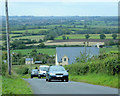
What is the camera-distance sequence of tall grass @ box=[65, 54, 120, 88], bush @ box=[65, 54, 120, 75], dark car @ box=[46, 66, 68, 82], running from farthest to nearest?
dark car @ box=[46, 66, 68, 82] → bush @ box=[65, 54, 120, 75] → tall grass @ box=[65, 54, 120, 88]

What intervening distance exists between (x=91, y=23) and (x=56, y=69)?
9284 cm

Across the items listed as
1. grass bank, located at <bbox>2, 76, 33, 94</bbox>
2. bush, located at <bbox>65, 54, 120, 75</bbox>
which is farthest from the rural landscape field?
grass bank, located at <bbox>2, 76, 33, 94</bbox>

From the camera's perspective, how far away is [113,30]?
93.1 meters

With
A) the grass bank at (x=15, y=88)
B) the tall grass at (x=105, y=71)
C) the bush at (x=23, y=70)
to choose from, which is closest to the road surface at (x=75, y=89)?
the grass bank at (x=15, y=88)

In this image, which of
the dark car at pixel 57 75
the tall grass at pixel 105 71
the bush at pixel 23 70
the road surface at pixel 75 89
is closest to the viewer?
the road surface at pixel 75 89

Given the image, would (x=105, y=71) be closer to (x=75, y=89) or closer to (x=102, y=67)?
(x=102, y=67)

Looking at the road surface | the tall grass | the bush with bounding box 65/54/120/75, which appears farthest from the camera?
the bush with bounding box 65/54/120/75

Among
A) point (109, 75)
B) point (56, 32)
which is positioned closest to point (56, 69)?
point (109, 75)

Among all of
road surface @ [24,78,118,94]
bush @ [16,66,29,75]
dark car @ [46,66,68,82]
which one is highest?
road surface @ [24,78,118,94]

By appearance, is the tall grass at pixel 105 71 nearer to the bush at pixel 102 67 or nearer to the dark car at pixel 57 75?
the bush at pixel 102 67

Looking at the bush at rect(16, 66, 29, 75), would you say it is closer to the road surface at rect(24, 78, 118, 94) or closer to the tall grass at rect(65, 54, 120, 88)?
the tall grass at rect(65, 54, 120, 88)

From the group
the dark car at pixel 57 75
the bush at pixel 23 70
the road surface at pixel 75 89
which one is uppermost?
the road surface at pixel 75 89

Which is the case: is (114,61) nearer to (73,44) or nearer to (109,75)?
(109,75)

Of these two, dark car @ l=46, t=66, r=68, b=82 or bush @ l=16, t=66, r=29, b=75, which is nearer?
dark car @ l=46, t=66, r=68, b=82
